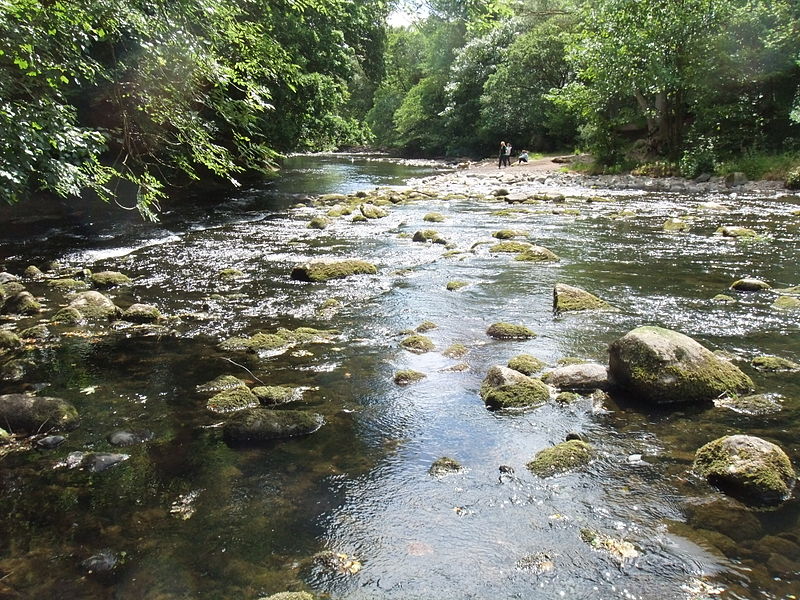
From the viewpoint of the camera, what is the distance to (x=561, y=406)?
5410mm

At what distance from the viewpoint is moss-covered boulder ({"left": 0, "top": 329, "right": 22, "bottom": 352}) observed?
7.02m

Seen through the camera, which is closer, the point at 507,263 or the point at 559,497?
the point at 559,497

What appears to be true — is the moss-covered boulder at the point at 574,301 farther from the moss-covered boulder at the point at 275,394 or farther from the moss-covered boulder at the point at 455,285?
the moss-covered boulder at the point at 275,394

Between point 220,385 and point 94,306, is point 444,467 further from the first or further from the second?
point 94,306

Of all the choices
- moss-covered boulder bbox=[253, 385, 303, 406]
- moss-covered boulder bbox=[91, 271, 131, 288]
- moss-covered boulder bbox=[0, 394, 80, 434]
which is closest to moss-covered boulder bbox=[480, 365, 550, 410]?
moss-covered boulder bbox=[253, 385, 303, 406]

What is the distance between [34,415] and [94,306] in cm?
396

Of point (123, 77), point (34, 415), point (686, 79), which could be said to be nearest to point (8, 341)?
point (34, 415)

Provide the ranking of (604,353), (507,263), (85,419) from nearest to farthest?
(85,419) → (604,353) → (507,263)

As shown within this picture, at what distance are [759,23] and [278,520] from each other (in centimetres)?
2576

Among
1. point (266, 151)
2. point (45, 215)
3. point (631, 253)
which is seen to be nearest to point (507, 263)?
point (631, 253)

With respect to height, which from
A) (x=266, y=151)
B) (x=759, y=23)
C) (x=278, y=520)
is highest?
(x=759, y=23)

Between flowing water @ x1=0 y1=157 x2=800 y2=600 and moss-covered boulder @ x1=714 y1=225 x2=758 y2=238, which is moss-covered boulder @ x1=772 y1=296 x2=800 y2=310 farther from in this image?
moss-covered boulder @ x1=714 y1=225 x2=758 y2=238

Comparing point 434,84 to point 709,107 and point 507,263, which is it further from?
point 507,263

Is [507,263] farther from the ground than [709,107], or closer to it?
closer to it
